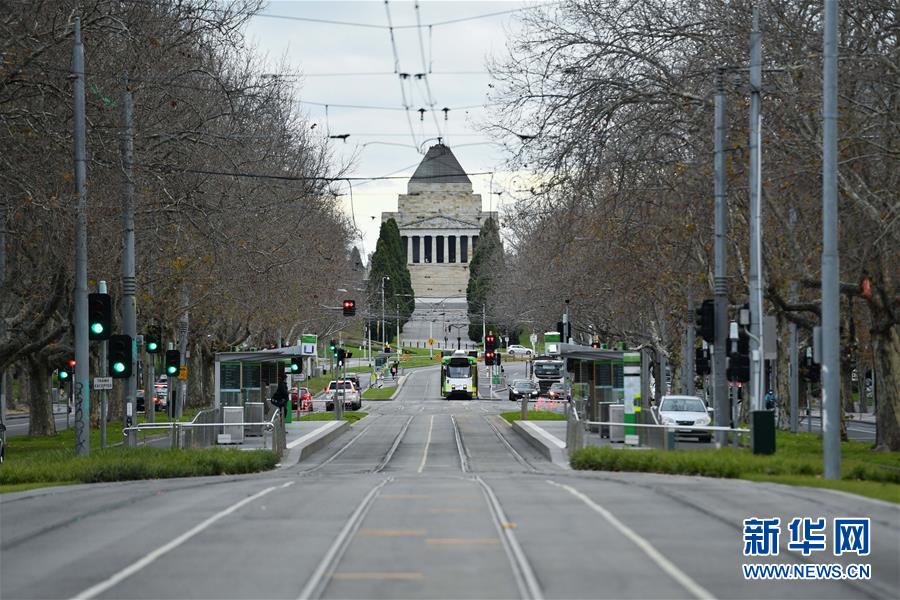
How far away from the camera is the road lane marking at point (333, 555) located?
11578 mm

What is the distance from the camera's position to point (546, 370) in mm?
97250

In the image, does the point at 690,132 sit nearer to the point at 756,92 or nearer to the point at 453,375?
the point at 756,92

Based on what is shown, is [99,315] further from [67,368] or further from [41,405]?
[67,368]

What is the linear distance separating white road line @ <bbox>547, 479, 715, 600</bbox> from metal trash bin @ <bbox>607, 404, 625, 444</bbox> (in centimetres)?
1961

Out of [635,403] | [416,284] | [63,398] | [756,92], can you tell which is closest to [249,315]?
[635,403]

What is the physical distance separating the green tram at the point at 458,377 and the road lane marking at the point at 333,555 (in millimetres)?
72326

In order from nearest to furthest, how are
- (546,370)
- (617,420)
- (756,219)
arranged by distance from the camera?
(756,219) < (617,420) < (546,370)

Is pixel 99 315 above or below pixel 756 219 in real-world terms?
below

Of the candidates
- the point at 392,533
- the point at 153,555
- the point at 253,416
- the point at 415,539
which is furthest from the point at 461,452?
the point at 153,555

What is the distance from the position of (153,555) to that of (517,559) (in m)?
3.53

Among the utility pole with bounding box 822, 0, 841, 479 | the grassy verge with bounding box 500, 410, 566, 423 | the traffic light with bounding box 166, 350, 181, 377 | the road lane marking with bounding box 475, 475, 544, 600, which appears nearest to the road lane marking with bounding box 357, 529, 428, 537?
the road lane marking with bounding box 475, 475, 544, 600

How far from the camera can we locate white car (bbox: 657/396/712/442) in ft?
138

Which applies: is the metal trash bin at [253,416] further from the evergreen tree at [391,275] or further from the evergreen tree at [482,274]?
the evergreen tree at [391,275]

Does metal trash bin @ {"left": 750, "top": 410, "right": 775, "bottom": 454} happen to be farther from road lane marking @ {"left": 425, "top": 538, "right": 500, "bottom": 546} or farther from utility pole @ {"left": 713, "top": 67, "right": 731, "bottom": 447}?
road lane marking @ {"left": 425, "top": 538, "right": 500, "bottom": 546}
